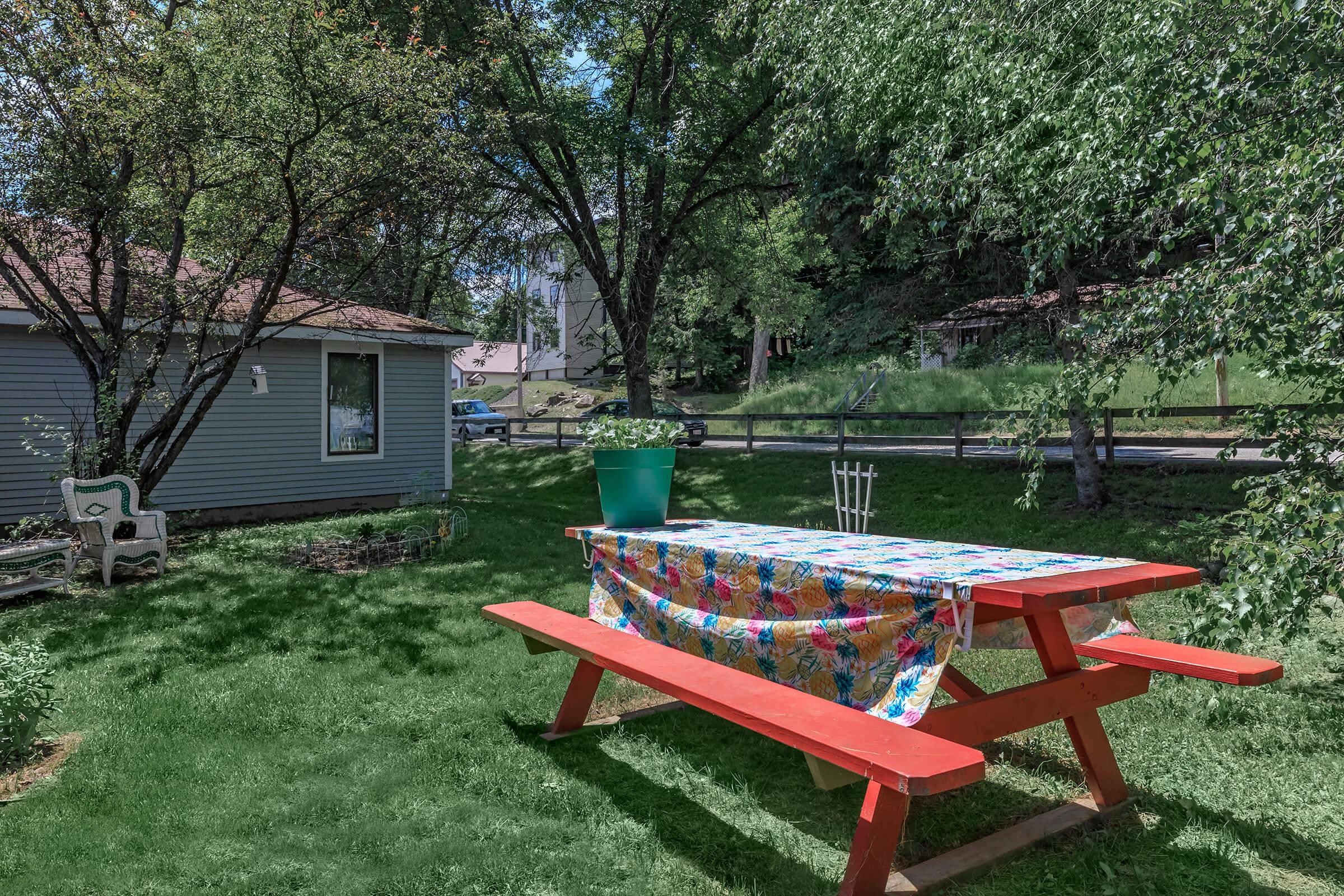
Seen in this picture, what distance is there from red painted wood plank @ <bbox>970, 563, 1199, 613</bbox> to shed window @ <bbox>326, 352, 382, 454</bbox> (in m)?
10.9

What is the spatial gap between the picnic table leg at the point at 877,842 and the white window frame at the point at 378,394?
10.7 meters

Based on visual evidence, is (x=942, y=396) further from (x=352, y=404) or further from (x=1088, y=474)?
(x=352, y=404)

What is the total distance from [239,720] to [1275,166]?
16.2ft

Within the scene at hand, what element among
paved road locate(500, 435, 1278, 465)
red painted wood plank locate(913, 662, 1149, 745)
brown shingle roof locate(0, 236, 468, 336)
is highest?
brown shingle roof locate(0, 236, 468, 336)

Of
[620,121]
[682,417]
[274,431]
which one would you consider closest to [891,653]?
[274,431]

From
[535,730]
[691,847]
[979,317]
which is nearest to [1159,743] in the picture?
[691,847]

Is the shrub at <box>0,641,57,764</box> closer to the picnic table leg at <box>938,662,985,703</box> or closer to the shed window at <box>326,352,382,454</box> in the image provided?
the picnic table leg at <box>938,662,985,703</box>

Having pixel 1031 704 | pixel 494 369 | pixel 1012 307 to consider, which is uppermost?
pixel 494 369

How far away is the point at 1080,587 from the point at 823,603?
31.6 inches

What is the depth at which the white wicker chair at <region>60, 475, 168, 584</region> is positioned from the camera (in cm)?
711

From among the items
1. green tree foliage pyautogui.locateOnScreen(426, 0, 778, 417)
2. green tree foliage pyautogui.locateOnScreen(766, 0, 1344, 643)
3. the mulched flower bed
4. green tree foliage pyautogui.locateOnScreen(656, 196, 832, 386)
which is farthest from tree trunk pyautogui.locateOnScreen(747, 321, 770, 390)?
the mulched flower bed

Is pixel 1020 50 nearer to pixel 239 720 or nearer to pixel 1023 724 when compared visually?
pixel 1023 724

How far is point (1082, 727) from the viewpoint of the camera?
304 centimetres

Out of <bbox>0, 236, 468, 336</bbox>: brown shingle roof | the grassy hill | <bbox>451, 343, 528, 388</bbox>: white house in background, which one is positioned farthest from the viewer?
<bbox>451, 343, 528, 388</bbox>: white house in background
